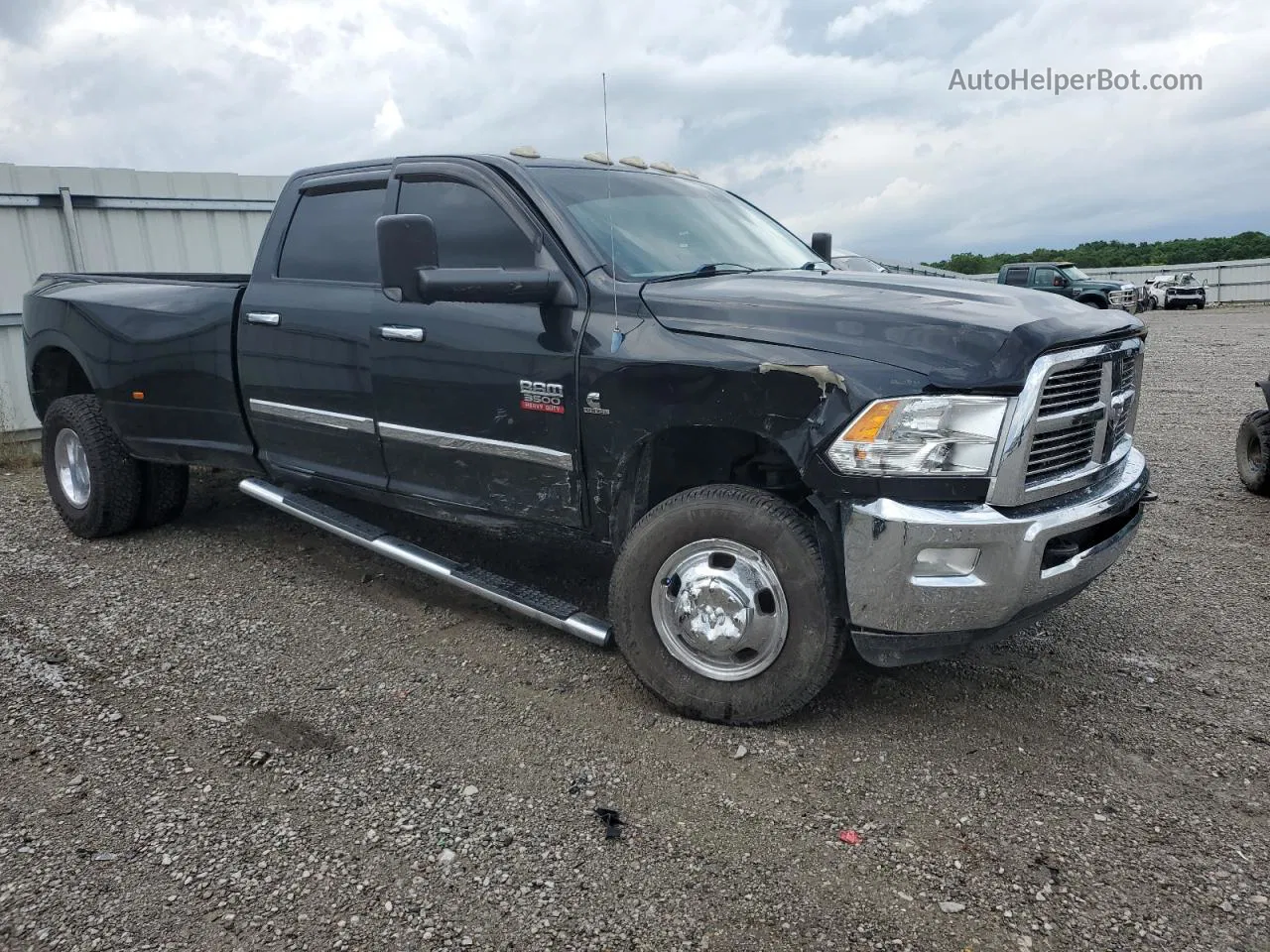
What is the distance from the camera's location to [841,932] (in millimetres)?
2324

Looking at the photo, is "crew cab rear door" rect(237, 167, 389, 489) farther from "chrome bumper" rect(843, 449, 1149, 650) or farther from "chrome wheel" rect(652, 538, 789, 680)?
"chrome bumper" rect(843, 449, 1149, 650)

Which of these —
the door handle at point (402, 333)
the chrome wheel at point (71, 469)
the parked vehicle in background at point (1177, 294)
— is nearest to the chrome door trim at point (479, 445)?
the door handle at point (402, 333)

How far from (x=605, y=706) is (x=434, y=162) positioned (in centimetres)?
235

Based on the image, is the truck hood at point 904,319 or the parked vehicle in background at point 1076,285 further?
the parked vehicle in background at point 1076,285

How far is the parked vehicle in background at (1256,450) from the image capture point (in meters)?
5.92

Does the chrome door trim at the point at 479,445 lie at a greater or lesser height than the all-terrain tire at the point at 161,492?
greater

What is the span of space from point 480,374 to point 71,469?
11.1ft

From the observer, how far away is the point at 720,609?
3178mm

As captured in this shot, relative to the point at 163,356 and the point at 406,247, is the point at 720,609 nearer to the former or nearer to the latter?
the point at 406,247

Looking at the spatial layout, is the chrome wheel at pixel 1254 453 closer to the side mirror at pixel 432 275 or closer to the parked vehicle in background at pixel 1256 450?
the parked vehicle in background at pixel 1256 450

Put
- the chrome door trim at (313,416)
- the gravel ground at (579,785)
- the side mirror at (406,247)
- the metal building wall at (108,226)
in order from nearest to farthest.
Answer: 1. the gravel ground at (579,785)
2. the side mirror at (406,247)
3. the chrome door trim at (313,416)
4. the metal building wall at (108,226)

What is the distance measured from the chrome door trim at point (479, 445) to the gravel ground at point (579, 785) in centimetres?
81

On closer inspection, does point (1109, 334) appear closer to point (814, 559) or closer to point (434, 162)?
point (814, 559)

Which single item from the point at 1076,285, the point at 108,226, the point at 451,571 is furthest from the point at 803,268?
the point at 1076,285
